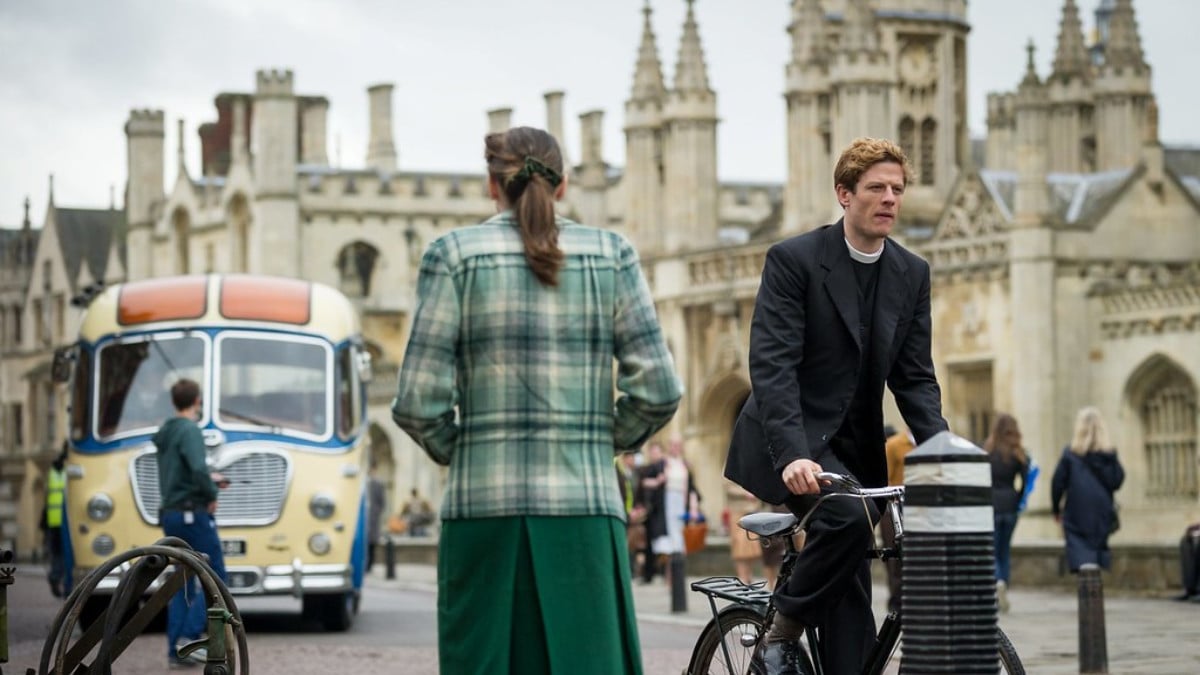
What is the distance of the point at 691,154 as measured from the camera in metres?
48.6

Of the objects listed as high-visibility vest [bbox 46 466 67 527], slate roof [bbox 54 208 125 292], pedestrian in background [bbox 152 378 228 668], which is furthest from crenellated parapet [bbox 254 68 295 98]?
pedestrian in background [bbox 152 378 228 668]

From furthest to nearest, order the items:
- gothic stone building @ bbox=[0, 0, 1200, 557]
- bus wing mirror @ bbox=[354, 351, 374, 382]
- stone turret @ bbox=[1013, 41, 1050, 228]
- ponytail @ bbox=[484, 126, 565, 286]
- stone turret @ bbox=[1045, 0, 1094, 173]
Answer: stone turret @ bbox=[1045, 0, 1094, 173] → stone turret @ bbox=[1013, 41, 1050, 228] → gothic stone building @ bbox=[0, 0, 1200, 557] → bus wing mirror @ bbox=[354, 351, 374, 382] → ponytail @ bbox=[484, 126, 565, 286]

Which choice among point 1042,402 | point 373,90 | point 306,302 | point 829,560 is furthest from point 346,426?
point 373,90

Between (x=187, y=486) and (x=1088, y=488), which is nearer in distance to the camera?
(x=187, y=486)

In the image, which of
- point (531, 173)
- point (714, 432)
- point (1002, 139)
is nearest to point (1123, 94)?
point (1002, 139)

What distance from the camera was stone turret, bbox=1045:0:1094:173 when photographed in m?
46.3

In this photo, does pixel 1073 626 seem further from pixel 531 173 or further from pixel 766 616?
pixel 531 173

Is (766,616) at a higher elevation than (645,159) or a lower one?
lower

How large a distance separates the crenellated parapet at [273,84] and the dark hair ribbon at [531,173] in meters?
66.0

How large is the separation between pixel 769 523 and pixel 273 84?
65.9 metres

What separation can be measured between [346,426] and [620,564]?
478 inches

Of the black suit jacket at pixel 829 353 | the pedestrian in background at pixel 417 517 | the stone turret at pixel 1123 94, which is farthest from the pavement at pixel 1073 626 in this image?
the pedestrian in background at pixel 417 517

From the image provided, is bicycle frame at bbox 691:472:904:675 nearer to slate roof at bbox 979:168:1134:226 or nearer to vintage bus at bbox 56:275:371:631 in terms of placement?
vintage bus at bbox 56:275:371:631

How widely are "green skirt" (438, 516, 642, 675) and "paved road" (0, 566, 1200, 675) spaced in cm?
684
